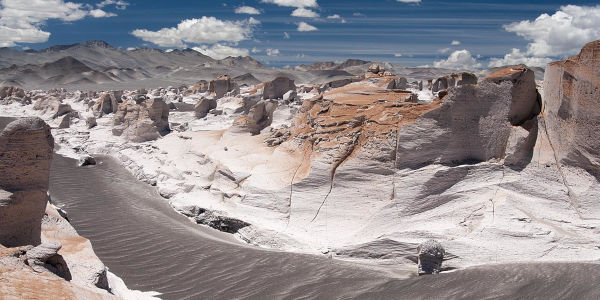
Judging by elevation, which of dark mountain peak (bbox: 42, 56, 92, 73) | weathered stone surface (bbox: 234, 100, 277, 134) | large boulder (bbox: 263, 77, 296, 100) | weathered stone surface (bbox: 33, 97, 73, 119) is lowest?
weathered stone surface (bbox: 33, 97, 73, 119)

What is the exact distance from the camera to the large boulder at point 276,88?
20781mm

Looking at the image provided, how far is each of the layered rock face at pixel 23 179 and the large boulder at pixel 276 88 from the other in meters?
15.9

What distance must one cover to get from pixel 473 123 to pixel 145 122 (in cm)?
1076

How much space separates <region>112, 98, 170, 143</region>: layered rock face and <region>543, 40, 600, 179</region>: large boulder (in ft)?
38.2

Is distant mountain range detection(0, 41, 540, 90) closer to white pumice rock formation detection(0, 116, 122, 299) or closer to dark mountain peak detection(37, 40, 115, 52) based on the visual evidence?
dark mountain peak detection(37, 40, 115, 52)

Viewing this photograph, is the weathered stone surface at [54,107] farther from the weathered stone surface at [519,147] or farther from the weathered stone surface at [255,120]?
the weathered stone surface at [519,147]

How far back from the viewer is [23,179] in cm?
489

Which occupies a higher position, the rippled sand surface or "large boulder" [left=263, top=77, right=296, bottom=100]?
"large boulder" [left=263, top=77, right=296, bottom=100]

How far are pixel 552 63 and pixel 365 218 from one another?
11.9 feet

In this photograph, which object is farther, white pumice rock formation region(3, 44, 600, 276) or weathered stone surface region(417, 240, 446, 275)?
white pumice rock formation region(3, 44, 600, 276)

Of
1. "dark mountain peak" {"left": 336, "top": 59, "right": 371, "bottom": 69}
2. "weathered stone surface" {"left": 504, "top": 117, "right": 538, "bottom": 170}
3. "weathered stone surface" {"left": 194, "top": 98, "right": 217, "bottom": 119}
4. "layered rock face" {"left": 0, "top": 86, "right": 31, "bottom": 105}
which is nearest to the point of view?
"weathered stone surface" {"left": 504, "top": 117, "right": 538, "bottom": 170}

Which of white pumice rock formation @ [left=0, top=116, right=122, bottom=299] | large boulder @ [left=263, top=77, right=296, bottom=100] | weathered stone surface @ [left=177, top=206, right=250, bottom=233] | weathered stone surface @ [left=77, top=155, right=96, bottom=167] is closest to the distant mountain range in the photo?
large boulder @ [left=263, top=77, right=296, bottom=100]

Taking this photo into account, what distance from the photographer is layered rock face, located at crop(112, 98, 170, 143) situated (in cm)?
1466

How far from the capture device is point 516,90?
690 cm
